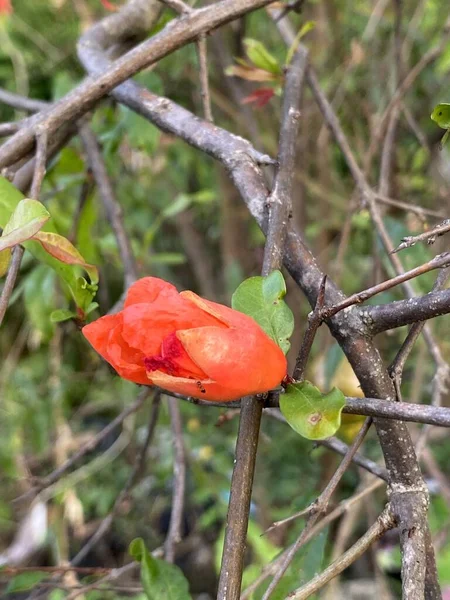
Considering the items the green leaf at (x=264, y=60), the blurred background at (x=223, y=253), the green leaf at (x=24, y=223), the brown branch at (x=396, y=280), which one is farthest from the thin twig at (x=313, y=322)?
the blurred background at (x=223, y=253)

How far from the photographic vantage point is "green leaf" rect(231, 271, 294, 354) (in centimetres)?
30

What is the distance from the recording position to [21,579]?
1.73ft

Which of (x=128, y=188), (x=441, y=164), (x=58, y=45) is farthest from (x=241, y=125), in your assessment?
(x=58, y=45)

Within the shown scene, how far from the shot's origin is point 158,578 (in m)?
0.43

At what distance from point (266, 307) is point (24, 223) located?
127 mm

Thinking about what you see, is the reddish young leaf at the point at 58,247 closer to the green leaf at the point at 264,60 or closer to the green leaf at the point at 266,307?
the green leaf at the point at 266,307

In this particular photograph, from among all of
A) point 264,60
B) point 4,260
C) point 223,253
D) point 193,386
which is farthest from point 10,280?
point 223,253

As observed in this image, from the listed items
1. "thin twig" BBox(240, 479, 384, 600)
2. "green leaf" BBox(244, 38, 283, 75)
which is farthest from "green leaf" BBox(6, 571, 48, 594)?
"green leaf" BBox(244, 38, 283, 75)

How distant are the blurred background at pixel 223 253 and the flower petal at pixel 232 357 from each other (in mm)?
640

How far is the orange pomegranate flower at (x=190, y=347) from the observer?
256mm

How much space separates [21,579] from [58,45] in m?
1.51

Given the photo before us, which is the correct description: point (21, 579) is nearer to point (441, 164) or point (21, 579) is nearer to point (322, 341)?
point (322, 341)

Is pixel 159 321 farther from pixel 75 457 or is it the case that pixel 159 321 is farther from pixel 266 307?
pixel 75 457

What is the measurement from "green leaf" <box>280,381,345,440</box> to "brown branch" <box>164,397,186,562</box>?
0.28m
